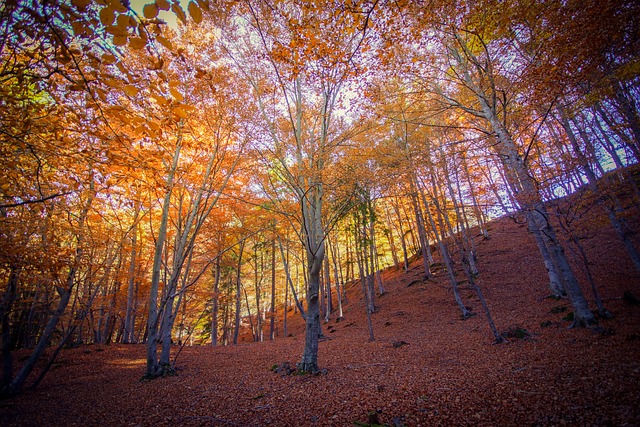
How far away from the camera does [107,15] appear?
1771 mm

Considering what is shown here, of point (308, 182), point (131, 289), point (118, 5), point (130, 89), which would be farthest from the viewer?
point (131, 289)

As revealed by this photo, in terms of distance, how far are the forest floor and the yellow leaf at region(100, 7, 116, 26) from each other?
497 cm

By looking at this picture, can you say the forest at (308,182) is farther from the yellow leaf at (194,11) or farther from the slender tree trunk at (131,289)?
the slender tree trunk at (131,289)

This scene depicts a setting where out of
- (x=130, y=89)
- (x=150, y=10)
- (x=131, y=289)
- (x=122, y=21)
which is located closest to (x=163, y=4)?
(x=150, y=10)

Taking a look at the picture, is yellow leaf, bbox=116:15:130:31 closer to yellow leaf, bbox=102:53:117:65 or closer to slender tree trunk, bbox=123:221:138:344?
yellow leaf, bbox=102:53:117:65

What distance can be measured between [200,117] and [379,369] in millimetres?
8827

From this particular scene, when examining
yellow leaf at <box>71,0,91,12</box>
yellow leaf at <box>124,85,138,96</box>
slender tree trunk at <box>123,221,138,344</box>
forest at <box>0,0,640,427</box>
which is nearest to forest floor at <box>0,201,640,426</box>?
forest at <box>0,0,640,427</box>

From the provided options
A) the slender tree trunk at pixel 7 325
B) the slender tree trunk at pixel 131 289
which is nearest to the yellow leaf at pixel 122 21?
→ the slender tree trunk at pixel 7 325

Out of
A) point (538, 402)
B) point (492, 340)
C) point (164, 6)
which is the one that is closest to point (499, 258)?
point (492, 340)

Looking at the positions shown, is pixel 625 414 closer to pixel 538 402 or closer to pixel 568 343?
pixel 538 402

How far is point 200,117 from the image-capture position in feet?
25.3

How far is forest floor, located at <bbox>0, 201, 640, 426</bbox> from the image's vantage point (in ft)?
11.0

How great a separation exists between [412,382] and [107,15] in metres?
6.54

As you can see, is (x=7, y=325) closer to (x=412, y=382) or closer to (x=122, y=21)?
(x=122, y=21)
